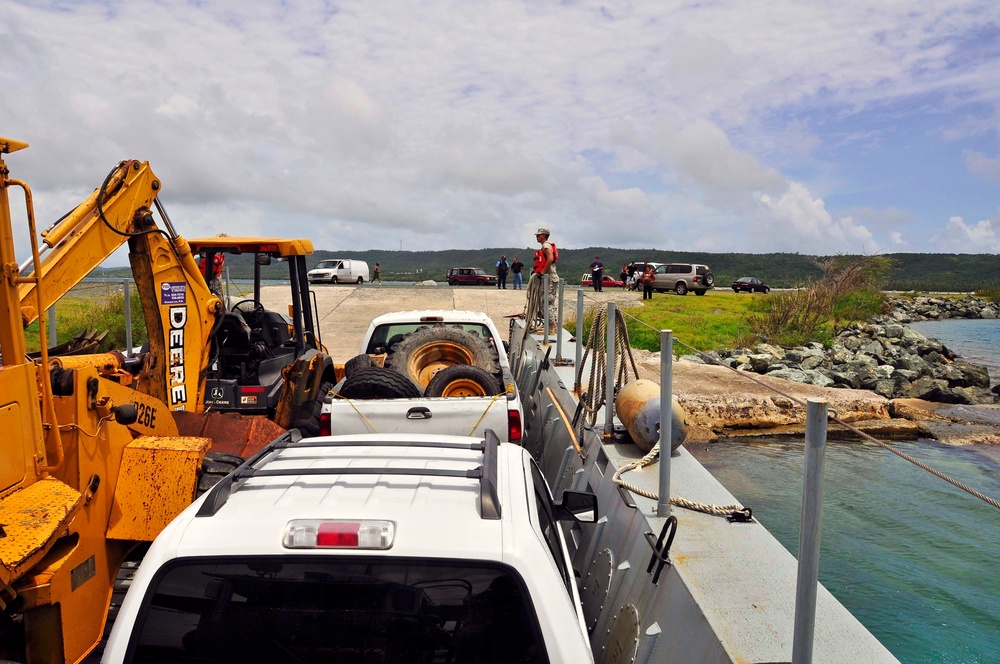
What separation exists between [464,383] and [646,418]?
1.85 meters

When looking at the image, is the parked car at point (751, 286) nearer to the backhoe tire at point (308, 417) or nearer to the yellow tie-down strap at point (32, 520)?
the backhoe tire at point (308, 417)

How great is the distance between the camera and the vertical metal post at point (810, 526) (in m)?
2.47

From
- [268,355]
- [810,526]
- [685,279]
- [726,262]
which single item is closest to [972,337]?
[685,279]

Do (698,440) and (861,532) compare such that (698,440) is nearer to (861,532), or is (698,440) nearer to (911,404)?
(861,532)

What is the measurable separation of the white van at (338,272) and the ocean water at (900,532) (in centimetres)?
3977

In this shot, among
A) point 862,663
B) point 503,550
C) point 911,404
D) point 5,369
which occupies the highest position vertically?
point 5,369

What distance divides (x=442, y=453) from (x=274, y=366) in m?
5.12

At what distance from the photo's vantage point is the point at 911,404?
16.3m

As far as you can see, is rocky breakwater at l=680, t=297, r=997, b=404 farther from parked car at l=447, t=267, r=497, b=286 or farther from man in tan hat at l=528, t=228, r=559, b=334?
parked car at l=447, t=267, r=497, b=286

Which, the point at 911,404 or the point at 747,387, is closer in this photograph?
the point at 747,387

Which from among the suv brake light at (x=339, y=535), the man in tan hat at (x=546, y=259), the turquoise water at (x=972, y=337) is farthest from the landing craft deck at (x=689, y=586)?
the turquoise water at (x=972, y=337)

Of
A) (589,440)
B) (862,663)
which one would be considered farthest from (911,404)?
(862,663)

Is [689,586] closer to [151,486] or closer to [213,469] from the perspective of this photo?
[213,469]

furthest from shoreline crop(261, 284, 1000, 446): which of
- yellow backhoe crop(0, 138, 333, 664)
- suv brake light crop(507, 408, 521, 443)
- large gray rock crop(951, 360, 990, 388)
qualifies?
yellow backhoe crop(0, 138, 333, 664)
